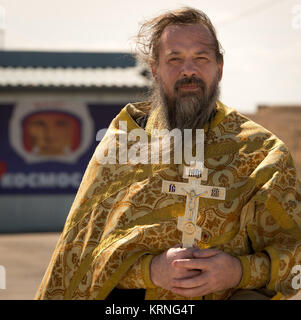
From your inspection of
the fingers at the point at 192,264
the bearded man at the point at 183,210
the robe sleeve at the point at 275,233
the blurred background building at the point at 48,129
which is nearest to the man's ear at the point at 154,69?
the bearded man at the point at 183,210

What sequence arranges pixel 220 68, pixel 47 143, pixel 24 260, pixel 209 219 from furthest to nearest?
pixel 47 143, pixel 24 260, pixel 220 68, pixel 209 219

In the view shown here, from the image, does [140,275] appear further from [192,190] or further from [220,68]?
[220,68]

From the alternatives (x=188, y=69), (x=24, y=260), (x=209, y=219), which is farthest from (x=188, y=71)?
(x=24, y=260)

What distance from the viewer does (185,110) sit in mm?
3189

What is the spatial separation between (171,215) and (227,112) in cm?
57

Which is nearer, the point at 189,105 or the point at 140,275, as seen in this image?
the point at 140,275

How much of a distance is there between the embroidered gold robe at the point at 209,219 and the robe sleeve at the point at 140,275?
0.01m

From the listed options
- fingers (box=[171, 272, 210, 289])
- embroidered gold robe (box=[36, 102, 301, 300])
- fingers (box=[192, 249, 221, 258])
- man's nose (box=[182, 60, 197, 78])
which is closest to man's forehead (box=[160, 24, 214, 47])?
man's nose (box=[182, 60, 197, 78])

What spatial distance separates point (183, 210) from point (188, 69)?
612 mm

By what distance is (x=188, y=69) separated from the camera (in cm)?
309

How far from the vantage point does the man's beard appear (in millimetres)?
3148

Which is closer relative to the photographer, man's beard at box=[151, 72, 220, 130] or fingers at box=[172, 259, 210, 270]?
fingers at box=[172, 259, 210, 270]

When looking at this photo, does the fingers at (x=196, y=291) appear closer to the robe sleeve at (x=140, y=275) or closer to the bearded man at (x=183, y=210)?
the bearded man at (x=183, y=210)

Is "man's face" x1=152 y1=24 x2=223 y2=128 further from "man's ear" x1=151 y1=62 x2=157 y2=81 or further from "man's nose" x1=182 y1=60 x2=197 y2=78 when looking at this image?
"man's ear" x1=151 y1=62 x2=157 y2=81
